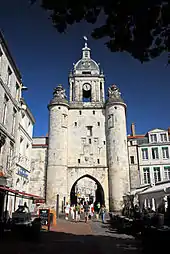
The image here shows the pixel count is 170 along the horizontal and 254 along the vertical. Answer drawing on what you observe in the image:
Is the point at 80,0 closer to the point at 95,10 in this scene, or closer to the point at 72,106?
the point at 95,10

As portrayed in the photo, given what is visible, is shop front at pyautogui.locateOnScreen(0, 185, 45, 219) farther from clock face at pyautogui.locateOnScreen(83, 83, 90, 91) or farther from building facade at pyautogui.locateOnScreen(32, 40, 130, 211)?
clock face at pyautogui.locateOnScreen(83, 83, 90, 91)

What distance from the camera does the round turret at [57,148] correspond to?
85.5 ft

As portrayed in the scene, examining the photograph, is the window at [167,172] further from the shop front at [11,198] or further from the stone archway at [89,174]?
the shop front at [11,198]

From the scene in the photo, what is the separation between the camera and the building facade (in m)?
26.4

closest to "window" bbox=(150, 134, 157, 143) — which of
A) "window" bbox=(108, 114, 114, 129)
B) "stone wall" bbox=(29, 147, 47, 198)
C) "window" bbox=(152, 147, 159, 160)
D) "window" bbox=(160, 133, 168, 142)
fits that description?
"window" bbox=(160, 133, 168, 142)

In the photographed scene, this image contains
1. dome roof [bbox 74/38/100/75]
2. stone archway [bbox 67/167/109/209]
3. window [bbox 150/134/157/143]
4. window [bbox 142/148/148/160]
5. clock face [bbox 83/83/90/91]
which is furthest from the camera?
dome roof [bbox 74/38/100/75]

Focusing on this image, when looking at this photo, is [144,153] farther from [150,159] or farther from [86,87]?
[86,87]

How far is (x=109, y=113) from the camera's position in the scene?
95.9ft

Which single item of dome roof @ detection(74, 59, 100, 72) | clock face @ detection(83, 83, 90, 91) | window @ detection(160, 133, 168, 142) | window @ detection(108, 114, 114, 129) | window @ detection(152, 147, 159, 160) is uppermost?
dome roof @ detection(74, 59, 100, 72)

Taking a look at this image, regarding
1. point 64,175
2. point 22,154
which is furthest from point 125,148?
point 22,154

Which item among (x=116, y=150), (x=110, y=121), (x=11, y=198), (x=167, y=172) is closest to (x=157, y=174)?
(x=167, y=172)

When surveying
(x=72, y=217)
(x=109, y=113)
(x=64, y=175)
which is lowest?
(x=72, y=217)

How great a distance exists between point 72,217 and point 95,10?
20173 mm

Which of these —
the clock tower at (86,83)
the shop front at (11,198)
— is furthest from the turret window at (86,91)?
the shop front at (11,198)
